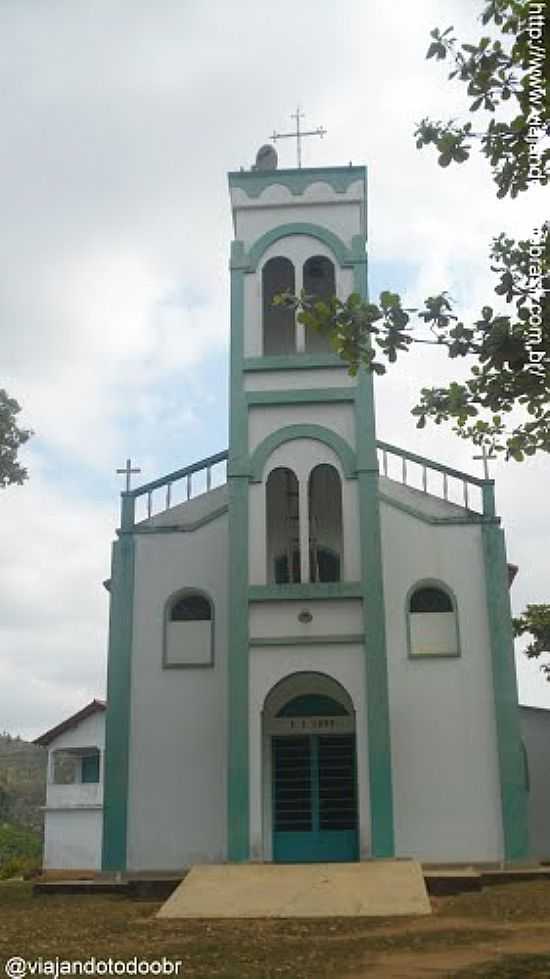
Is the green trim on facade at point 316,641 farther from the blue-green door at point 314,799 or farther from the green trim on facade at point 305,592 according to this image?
the blue-green door at point 314,799

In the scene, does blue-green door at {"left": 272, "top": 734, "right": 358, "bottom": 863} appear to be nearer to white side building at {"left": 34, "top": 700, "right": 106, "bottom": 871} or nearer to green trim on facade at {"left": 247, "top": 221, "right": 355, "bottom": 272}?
green trim on facade at {"left": 247, "top": 221, "right": 355, "bottom": 272}

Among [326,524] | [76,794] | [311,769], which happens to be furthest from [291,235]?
[76,794]

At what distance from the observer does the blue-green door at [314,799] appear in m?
16.5

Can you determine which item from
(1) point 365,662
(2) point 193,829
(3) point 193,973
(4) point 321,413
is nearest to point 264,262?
(4) point 321,413

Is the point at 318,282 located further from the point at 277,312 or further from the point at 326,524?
the point at 326,524

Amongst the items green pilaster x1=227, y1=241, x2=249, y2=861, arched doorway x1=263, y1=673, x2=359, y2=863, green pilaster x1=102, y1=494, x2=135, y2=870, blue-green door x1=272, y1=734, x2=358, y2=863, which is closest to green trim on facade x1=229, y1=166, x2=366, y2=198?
green pilaster x1=227, y1=241, x2=249, y2=861

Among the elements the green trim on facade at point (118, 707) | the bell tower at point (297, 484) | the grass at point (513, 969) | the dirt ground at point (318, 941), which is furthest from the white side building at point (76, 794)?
the grass at point (513, 969)

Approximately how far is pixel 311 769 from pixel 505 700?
324 centimetres

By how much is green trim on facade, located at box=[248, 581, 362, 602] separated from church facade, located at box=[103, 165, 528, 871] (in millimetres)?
27

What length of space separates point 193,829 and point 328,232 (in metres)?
10.3

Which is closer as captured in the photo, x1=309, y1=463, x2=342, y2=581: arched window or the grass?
the grass

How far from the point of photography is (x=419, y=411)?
845 cm

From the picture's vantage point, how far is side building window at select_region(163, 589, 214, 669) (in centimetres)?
1755

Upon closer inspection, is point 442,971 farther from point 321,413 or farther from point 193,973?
point 321,413
